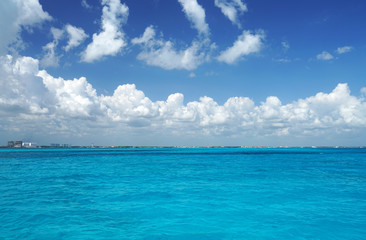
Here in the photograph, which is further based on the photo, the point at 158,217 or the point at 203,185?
the point at 203,185

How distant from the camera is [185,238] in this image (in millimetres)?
12133

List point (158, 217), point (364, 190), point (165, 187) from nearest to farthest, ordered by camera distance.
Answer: point (158, 217)
point (364, 190)
point (165, 187)

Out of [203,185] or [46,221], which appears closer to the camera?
[46,221]

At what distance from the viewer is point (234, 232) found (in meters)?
12.9

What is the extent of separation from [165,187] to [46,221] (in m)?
12.7

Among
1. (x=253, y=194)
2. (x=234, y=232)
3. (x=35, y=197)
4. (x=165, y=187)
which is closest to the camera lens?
(x=234, y=232)

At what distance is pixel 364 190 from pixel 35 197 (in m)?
31.1

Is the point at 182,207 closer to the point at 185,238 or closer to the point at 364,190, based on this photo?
the point at 185,238

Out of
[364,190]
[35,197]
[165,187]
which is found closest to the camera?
[35,197]

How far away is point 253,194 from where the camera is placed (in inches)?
845

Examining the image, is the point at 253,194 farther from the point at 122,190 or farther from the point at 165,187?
the point at 122,190

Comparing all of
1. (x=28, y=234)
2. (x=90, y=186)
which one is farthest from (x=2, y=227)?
(x=90, y=186)

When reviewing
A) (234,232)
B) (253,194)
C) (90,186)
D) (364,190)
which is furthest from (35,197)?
(364,190)

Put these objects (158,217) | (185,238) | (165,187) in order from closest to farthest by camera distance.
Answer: (185,238) → (158,217) → (165,187)
